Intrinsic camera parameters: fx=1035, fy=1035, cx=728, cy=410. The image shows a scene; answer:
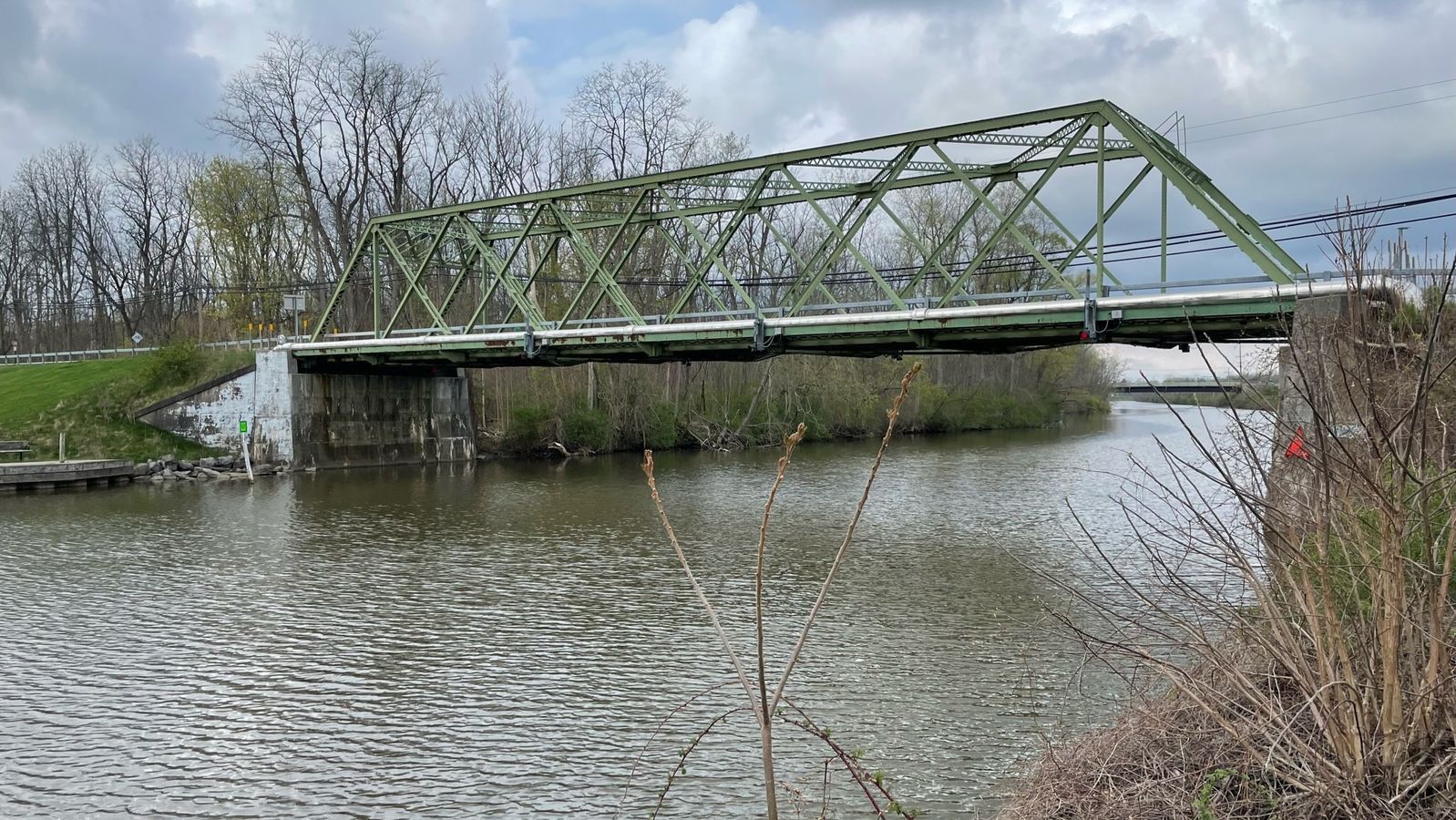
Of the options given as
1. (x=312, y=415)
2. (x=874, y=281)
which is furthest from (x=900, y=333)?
(x=312, y=415)

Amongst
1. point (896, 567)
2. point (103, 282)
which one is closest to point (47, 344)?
point (103, 282)

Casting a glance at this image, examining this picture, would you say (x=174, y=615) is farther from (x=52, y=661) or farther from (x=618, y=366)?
(x=618, y=366)

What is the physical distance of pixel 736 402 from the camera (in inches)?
2194

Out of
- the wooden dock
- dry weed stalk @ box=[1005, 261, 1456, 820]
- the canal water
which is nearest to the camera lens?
dry weed stalk @ box=[1005, 261, 1456, 820]

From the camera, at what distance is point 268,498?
31.4 metres

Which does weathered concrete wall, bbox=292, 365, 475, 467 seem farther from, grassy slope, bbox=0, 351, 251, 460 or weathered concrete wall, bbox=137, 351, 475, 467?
grassy slope, bbox=0, 351, 251, 460

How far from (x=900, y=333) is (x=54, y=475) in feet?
88.7

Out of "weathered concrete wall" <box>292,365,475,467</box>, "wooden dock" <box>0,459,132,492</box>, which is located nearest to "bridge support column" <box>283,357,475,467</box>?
"weathered concrete wall" <box>292,365,475,467</box>

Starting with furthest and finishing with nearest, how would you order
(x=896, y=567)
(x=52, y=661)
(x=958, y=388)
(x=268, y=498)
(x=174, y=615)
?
1. (x=958, y=388)
2. (x=268, y=498)
3. (x=896, y=567)
4. (x=174, y=615)
5. (x=52, y=661)

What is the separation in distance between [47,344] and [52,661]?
72050 mm

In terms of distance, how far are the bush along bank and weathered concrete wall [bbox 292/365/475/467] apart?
1.83m

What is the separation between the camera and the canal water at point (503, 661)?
8.86m

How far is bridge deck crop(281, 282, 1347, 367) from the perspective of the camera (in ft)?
67.4

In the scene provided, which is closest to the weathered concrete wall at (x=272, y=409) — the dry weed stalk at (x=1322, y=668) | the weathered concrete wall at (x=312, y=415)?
the weathered concrete wall at (x=312, y=415)
